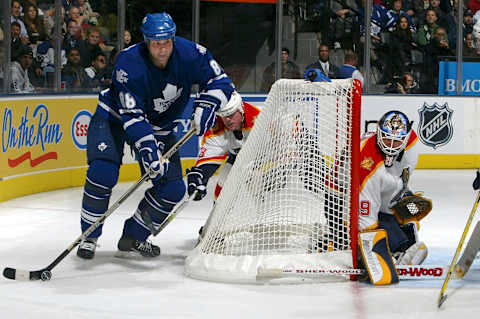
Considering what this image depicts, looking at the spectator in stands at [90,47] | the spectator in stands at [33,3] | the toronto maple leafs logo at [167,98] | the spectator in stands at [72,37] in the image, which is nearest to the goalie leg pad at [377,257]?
the toronto maple leafs logo at [167,98]

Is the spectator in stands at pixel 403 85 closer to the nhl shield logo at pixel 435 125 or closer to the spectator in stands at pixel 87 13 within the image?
the nhl shield logo at pixel 435 125

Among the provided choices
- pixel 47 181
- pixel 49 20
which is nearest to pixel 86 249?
pixel 47 181

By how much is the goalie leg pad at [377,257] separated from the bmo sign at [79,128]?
12.5 feet

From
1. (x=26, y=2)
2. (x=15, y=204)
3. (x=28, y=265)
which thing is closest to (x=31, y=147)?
(x=15, y=204)

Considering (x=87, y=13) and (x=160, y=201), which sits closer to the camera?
(x=160, y=201)

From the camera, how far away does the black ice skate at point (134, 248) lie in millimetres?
4570

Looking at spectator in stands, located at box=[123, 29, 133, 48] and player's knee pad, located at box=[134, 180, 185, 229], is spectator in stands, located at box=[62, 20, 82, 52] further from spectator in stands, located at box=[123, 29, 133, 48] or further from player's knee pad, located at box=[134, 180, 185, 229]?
player's knee pad, located at box=[134, 180, 185, 229]

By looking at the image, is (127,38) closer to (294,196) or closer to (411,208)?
Result: (294,196)

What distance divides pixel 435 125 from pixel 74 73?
3418 mm

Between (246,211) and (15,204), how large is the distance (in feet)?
8.73

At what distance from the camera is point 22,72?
271 inches

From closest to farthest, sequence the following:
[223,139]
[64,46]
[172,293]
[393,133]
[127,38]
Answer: [172,293] < [393,133] < [223,139] < [64,46] < [127,38]

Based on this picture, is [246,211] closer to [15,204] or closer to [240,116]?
[240,116]

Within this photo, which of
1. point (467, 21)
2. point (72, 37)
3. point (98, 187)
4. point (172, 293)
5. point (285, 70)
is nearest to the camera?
point (172, 293)
